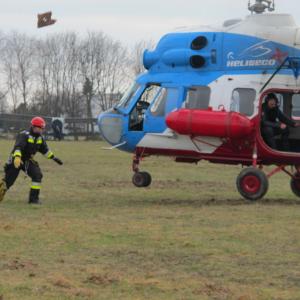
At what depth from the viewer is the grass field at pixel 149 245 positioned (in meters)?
6.96

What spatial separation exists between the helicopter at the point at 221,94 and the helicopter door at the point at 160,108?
2 cm

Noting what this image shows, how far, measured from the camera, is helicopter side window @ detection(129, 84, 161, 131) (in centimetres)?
1548

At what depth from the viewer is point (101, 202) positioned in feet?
48.4

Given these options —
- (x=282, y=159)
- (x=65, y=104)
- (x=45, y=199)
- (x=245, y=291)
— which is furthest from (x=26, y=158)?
(x=65, y=104)

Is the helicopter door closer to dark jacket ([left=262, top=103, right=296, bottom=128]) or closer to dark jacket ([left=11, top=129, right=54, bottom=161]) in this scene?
dark jacket ([left=262, top=103, right=296, bottom=128])

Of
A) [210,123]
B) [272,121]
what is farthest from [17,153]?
[272,121]

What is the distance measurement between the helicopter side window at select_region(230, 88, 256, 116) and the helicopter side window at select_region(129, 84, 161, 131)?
1.75 m

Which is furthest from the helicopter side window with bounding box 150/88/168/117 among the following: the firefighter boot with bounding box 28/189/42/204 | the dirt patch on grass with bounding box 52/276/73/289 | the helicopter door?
the dirt patch on grass with bounding box 52/276/73/289

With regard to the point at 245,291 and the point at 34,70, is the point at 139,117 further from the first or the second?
the point at 34,70

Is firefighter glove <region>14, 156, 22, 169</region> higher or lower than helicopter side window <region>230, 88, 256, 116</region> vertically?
lower

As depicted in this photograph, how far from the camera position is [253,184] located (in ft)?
46.9

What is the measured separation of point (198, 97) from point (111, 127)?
204 cm

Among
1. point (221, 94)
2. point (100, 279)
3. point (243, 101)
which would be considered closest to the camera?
point (100, 279)

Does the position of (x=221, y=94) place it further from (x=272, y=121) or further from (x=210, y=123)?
(x=272, y=121)
